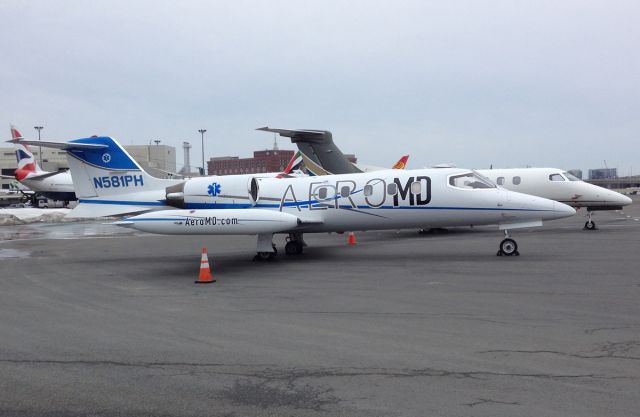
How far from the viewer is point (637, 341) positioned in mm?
6914

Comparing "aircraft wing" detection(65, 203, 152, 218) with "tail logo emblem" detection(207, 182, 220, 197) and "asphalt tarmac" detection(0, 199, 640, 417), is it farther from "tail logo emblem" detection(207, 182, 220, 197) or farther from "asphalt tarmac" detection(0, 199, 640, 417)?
"asphalt tarmac" detection(0, 199, 640, 417)

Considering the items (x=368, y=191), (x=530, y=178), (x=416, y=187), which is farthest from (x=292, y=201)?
(x=530, y=178)

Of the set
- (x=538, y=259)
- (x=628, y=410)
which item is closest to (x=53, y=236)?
(x=538, y=259)

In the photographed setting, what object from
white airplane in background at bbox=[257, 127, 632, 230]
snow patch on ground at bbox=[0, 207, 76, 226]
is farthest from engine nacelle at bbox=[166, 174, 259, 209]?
snow patch on ground at bbox=[0, 207, 76, 226]

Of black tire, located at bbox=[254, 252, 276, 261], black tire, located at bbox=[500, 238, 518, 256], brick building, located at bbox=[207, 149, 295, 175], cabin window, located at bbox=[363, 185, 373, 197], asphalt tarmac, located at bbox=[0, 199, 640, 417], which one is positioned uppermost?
brick building, located at bbox=[207, 149, 295, 175]

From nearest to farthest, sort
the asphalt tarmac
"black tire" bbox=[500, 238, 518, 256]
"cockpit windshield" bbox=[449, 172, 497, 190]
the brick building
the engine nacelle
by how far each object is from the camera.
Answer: the asphalt tarmac → "black tire" bbox=[500, 238, 518, 256] → "cockpit windshield" bbox=[449, 172, 497, 190] → the engine nacelle → the brick building

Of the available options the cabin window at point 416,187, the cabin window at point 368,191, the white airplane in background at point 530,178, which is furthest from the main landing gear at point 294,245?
the white airplane in background at point 530,178

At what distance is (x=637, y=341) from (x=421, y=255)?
977cm

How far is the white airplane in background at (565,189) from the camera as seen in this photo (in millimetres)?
24370

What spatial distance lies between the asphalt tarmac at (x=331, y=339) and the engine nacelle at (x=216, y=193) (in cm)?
299

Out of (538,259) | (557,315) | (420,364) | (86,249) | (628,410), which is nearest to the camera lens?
(628,410)

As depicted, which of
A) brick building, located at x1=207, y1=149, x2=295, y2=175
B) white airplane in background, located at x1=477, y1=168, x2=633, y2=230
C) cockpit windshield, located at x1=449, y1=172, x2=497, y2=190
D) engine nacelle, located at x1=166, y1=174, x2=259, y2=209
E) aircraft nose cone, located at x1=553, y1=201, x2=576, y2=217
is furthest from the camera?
brick building, located at x1=207, y1=149, x2=295, y2=175

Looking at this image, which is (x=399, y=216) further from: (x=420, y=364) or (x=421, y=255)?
(x=420, y=364)

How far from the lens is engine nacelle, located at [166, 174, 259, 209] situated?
17422 mm
